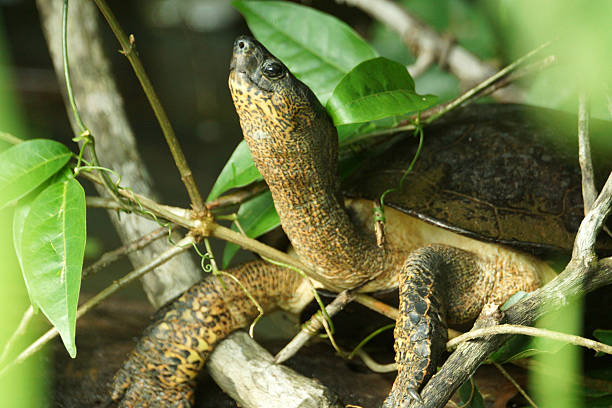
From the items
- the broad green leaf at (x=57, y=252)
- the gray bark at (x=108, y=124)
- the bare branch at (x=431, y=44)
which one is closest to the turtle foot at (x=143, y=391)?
the gray bark at (x=108, y=124)

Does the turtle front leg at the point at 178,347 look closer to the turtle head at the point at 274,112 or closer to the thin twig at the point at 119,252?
the thin twig at the point at 119,252

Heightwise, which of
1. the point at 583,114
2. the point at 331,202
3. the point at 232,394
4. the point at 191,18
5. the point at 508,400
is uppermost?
the point at 191,18

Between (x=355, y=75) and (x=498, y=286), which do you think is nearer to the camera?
(x=355, y=75)

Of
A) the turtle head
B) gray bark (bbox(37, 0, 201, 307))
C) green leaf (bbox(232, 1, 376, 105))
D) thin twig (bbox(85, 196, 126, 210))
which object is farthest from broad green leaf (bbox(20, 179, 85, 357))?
green leaf (bbox(232, 1, 376, 105))

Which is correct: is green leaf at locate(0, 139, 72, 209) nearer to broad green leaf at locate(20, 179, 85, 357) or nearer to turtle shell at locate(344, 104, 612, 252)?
broad green leaf at locate(20, 179, 85, 357)

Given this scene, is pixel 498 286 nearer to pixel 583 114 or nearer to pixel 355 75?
pixel 583 114

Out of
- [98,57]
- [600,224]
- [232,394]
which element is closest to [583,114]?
[600,224]
